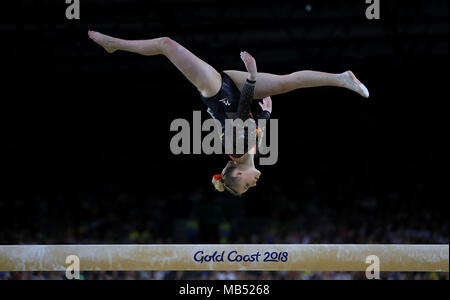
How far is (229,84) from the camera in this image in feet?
16.5

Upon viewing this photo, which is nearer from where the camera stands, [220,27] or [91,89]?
[220,27]

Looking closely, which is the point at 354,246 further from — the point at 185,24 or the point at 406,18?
the point at 185,24

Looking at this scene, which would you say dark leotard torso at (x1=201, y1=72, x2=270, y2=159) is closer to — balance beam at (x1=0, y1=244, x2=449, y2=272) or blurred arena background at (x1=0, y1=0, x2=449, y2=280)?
balance beam at (x1=0, y1=244, x2=449, y2=272)

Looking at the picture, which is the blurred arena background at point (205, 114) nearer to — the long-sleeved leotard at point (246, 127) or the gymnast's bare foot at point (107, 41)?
the gymnast's bare foot at point (107, 41)

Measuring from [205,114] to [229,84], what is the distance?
886 cm

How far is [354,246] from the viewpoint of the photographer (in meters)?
5.62

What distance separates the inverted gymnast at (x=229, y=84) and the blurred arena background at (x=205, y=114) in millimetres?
5368

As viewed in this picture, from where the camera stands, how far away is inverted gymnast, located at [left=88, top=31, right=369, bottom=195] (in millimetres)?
4773

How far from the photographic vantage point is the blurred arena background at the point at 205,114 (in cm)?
1062

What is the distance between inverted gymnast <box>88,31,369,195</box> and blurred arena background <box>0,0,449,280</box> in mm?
5368

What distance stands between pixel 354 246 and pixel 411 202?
7.99 meters

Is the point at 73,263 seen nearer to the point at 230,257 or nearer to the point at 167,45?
the point at 230,257
